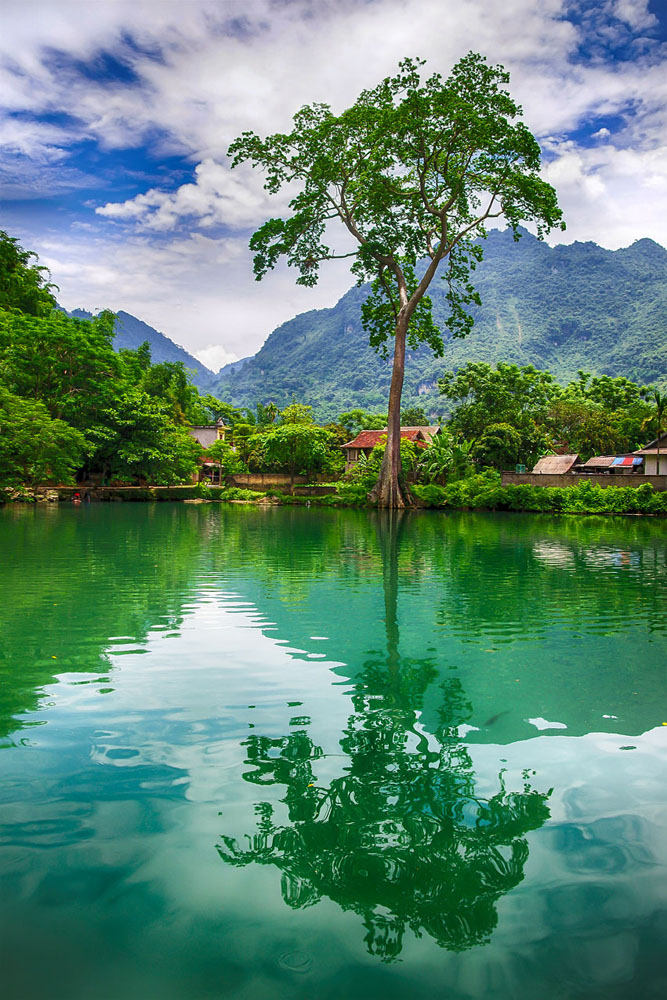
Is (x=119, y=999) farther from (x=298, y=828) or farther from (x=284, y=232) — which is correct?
(x=284, y=232)

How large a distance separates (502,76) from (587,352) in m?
111

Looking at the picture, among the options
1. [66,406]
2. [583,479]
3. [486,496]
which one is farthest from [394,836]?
[583,479]

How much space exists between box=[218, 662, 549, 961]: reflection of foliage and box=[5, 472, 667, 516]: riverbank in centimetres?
3014

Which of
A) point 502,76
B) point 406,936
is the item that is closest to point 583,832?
point 406,936

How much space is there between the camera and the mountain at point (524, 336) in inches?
4857

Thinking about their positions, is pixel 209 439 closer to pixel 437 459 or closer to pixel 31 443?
pixel 437 459

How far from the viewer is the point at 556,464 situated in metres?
43.9

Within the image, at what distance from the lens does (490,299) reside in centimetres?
16662

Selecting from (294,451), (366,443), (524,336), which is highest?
(524,336)

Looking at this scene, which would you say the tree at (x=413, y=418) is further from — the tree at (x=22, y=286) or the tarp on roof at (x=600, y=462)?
the tree at (x=22, y=286)

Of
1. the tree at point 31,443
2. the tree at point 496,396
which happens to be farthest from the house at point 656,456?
the tree at point 31,443

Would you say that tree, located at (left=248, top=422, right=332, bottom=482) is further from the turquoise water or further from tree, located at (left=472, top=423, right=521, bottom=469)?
the turquoise water

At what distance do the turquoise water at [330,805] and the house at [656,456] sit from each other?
113 ft

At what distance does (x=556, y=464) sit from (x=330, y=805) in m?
43.5
